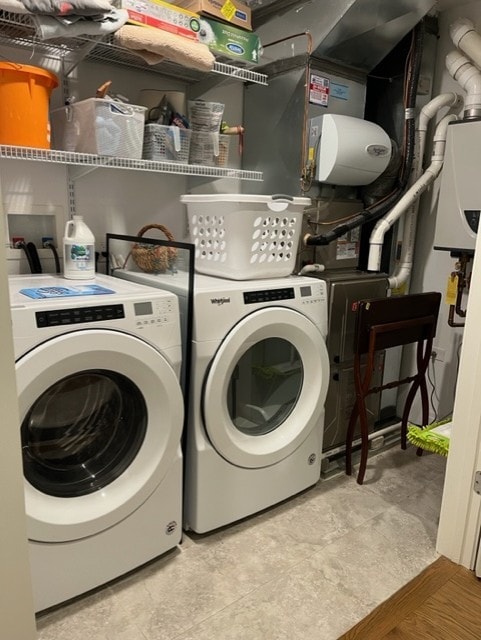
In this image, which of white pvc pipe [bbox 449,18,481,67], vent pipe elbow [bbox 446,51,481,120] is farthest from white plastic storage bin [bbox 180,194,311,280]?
white pvc pipe [bbox 449,18,481,67]

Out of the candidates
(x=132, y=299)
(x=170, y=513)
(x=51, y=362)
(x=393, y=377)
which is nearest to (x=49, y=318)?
(x=51, y=362)

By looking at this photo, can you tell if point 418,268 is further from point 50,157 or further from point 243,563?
point 50,157

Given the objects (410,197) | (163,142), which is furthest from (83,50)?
(410,197)

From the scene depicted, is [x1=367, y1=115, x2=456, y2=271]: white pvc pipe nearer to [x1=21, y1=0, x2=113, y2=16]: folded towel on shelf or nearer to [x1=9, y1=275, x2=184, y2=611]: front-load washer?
[x1=9, y1=275, x2=184, y2=611]: front-load washer

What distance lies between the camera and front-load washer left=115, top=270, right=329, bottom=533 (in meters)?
1.77

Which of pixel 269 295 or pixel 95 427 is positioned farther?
pixel 269 295

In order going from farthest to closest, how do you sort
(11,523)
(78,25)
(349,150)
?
(349,150) < (78,25) < (11,523)

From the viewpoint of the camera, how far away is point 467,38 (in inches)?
92.3

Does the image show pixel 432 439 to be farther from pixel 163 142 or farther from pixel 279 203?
pixel 163 142

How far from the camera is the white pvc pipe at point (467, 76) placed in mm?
2336

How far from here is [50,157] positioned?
1705 mm

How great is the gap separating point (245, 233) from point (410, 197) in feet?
3.65

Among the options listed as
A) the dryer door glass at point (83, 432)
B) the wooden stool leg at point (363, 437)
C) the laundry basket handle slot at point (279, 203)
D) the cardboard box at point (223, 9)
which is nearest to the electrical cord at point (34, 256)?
the dryer door glass at point (83, 432)

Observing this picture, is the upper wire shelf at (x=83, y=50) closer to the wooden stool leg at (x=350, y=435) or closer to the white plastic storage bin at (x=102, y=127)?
the white plastic storage bin at (x=102, y=127)
